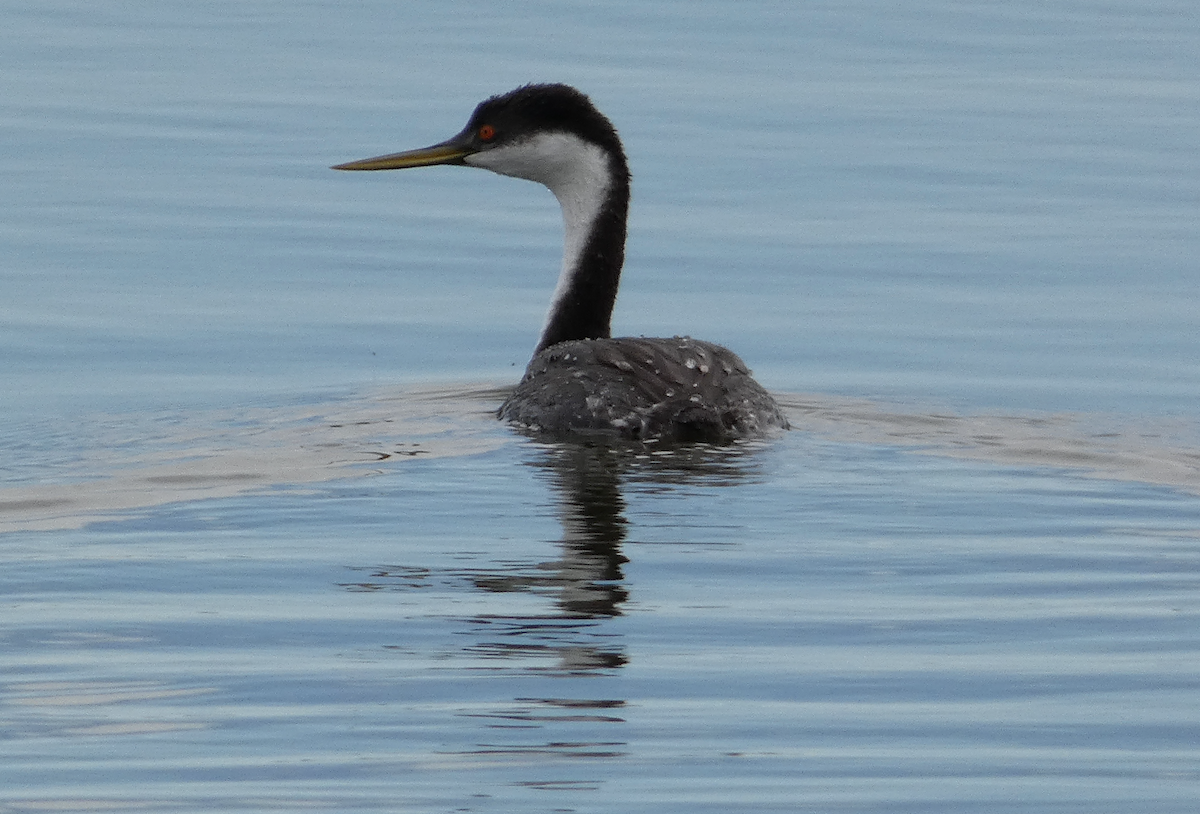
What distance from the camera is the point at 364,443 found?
1045cm

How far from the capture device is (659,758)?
5.67 metres

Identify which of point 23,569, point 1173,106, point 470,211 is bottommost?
point 23,569

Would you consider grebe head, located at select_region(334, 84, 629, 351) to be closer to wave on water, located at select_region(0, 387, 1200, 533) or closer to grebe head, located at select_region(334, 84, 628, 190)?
grebe head, located at select_region(334, 84, 628, 190)

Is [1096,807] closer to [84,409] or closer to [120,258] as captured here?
[84,409]

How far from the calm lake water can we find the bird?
0.84ft

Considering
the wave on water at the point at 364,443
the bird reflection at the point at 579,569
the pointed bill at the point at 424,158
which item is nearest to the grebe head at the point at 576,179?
the pointed bill at the point at 424,158

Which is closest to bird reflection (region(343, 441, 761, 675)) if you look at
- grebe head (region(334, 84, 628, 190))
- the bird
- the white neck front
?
the bird

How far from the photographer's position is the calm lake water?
19.0 feet

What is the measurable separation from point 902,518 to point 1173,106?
44.4ft

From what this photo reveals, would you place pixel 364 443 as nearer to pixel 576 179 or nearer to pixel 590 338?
pixel 590 338

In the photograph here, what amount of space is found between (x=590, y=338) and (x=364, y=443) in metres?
1.71

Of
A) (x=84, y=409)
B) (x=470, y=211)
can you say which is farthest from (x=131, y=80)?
(x=84, y=409)

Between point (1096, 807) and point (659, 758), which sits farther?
point (659, 758)

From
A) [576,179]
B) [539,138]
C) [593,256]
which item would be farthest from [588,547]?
[539,138]
